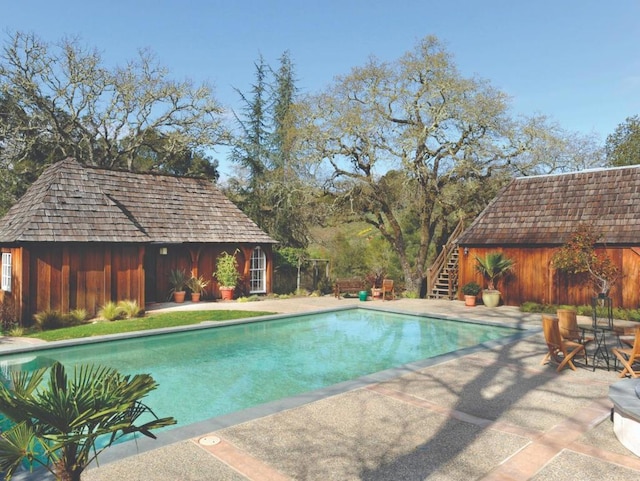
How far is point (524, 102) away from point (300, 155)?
10.8 metres

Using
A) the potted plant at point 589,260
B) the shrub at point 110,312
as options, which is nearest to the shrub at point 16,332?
the shrub at point 110,312

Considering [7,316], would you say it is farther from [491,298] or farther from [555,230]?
[555,230]

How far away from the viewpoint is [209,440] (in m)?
5.19

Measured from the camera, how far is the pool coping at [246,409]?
16.1 ft

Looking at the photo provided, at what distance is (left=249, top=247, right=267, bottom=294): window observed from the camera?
65.6ft

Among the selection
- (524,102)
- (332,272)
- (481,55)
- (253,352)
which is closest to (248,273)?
(332,272)

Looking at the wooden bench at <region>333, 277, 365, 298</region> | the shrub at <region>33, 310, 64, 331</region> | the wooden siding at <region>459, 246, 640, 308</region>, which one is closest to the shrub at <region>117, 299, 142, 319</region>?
the shrub at <region>33, 310, 64, 331</region>

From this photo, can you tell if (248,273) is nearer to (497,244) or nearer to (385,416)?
(497,244)

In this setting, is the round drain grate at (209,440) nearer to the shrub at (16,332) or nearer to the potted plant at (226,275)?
the shrub at (16,332)

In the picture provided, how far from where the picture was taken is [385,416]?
596 cm

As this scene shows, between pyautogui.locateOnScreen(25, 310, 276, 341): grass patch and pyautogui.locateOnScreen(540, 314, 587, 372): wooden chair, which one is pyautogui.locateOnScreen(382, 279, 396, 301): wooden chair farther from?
pyautogui.locateOnScreen(540, 314, 587, 372): wooden chair

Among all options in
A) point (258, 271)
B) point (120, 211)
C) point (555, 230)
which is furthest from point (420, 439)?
point (258, 271)

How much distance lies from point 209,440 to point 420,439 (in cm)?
234

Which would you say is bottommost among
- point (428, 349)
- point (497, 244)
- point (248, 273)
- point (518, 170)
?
point (428, 349)
